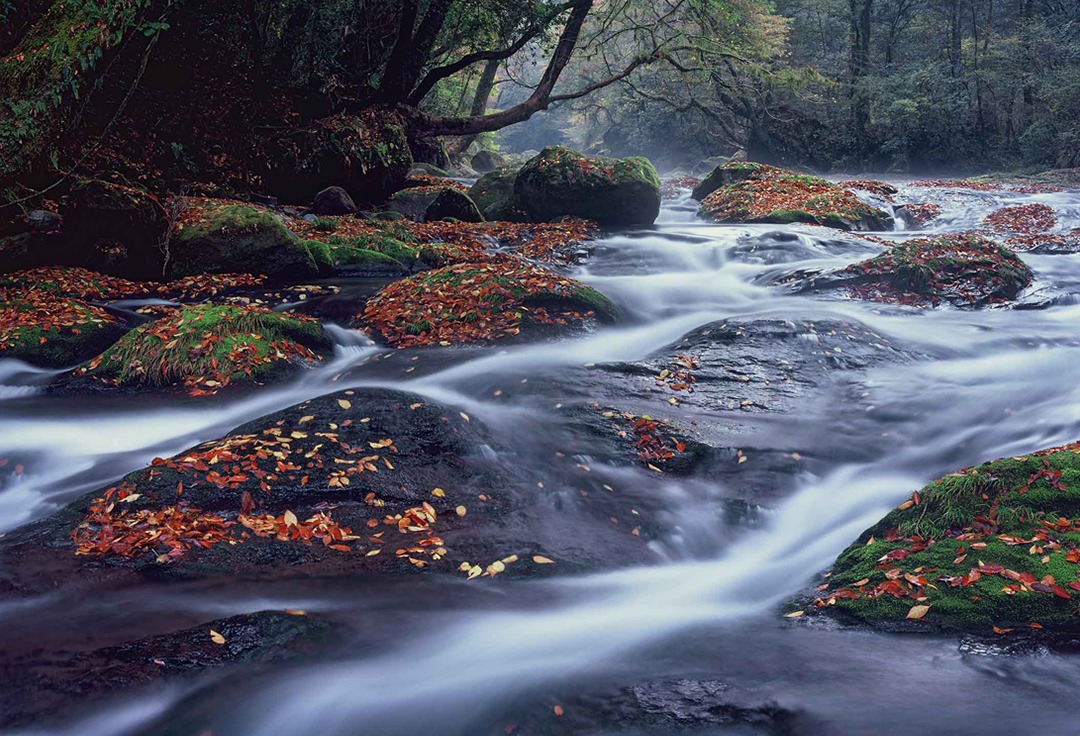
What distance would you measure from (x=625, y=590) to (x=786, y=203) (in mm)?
15592

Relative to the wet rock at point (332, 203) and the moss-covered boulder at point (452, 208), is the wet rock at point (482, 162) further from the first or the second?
the wet rock at point (332, 203)

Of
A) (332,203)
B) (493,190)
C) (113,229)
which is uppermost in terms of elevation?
(493,190)

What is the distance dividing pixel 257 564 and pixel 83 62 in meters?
7.90

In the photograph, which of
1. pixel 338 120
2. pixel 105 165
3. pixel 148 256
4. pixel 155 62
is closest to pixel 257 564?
pixel 148 256

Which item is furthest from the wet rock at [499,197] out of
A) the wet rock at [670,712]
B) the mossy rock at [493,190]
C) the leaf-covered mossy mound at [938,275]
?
the wet rock at [670,712]

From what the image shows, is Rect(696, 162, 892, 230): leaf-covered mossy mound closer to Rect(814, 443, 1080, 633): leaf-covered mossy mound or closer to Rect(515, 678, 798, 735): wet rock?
Rect(814, 443, 1080, 633): leaf-covered mossy mound

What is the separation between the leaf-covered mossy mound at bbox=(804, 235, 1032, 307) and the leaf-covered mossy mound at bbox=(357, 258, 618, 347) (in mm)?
4005

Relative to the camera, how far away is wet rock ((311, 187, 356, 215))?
46.2 ft

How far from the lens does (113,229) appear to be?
377 inches

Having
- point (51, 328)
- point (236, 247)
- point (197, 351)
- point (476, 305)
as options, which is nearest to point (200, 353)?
point (197, 351)

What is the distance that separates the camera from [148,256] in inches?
387

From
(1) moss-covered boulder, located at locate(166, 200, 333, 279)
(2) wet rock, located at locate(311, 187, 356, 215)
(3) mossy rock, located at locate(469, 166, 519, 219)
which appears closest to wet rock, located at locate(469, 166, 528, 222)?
(3) mossy rock, located at locate(469, 166, 519, 219)

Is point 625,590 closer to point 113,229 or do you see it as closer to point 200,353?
point 200,353

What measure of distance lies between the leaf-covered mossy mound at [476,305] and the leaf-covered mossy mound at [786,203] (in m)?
9.12
